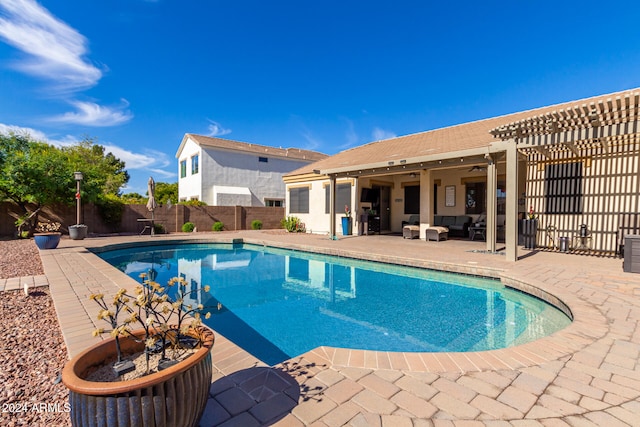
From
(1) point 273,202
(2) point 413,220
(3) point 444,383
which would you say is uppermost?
(1) point 273,202

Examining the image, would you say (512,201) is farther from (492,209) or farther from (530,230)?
(530,230)

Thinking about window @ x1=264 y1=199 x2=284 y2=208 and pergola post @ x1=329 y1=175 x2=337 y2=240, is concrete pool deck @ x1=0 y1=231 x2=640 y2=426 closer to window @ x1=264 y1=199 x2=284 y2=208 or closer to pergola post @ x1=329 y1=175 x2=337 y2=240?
pergola post @ x1=329 y1=175 x2=337 y2=240

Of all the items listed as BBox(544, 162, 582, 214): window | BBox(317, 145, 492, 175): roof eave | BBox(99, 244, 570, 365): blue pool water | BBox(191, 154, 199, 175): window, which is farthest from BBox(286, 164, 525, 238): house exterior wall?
BBox(191, 154, 199, 175): window

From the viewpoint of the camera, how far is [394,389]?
2137 mm

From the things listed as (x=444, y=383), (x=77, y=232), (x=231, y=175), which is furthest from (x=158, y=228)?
(x=444, y=383)

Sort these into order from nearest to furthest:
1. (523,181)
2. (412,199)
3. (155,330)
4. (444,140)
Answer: (155,330) → (523,181) → (444,140) → (412,199)

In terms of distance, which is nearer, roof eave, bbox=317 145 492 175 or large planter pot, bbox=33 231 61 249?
roof eave, bbox=317 145 492 175

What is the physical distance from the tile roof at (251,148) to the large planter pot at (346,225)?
13.1m

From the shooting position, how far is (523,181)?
37.9 ft

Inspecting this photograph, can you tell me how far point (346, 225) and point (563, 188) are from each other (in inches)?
332

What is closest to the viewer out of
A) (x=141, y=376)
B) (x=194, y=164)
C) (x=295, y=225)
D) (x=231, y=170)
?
(x=141, y=376)

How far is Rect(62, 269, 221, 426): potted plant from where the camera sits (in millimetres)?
1292

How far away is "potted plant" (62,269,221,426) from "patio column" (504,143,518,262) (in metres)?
7.62

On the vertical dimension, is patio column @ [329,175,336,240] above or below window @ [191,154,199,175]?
below
